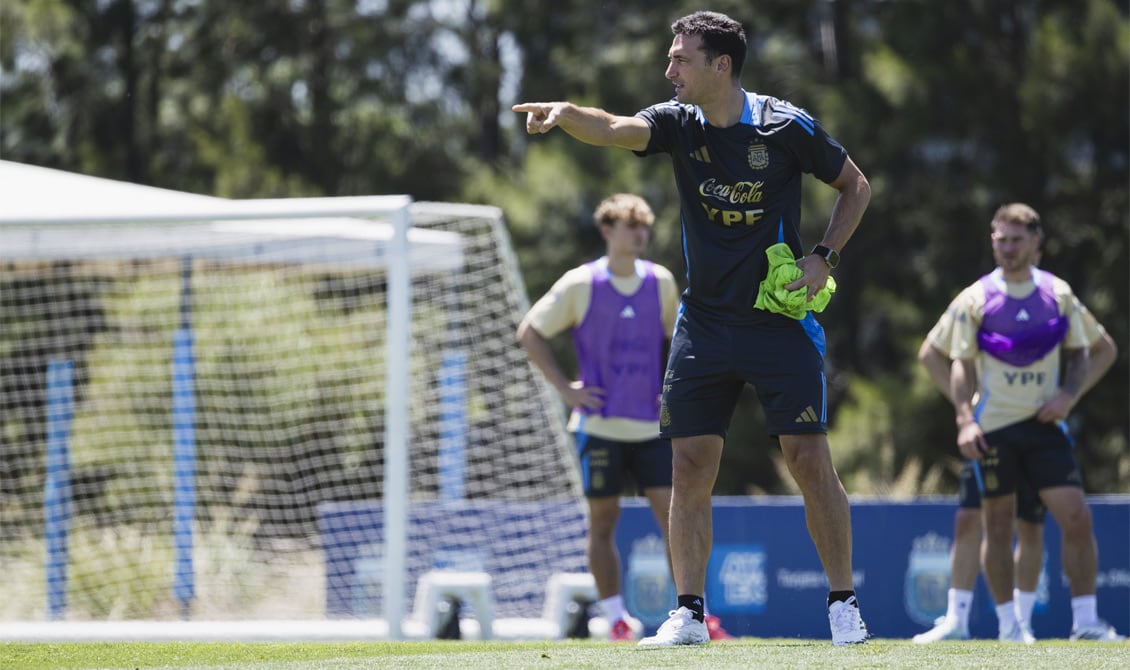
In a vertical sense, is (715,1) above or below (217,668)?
above

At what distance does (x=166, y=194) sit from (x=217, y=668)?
751cm

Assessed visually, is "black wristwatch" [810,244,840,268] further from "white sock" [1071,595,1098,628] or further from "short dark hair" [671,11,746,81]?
"white sock" [1071,595,1098,628]

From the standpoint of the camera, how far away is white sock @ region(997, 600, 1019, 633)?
7.37m

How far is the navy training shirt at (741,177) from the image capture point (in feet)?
16.6

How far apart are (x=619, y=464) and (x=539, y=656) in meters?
2.54

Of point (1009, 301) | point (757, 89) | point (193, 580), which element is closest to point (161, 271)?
point (193, 580)

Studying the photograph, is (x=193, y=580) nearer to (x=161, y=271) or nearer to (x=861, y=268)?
(x=161, y=271)

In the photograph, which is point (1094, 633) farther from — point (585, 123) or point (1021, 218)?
point (585, 123)

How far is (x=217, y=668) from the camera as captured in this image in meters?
4.77

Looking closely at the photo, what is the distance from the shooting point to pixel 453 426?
1193cm

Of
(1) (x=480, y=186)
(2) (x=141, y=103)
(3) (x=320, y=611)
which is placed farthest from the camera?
(2) (x=141, y=103)

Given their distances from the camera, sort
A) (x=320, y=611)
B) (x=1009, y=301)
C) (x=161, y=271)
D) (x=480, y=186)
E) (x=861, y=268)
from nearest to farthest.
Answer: (x=1009, y=301), (x=320, y=611), (x=161, y=271), (x=861, y=268), (x=480, y=186)

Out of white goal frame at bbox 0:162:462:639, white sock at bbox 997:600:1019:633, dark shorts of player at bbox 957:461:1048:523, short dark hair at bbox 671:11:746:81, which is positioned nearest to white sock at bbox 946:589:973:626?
white sock at bbox 997:600:1019:633

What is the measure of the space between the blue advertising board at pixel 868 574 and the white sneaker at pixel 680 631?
4424mm
